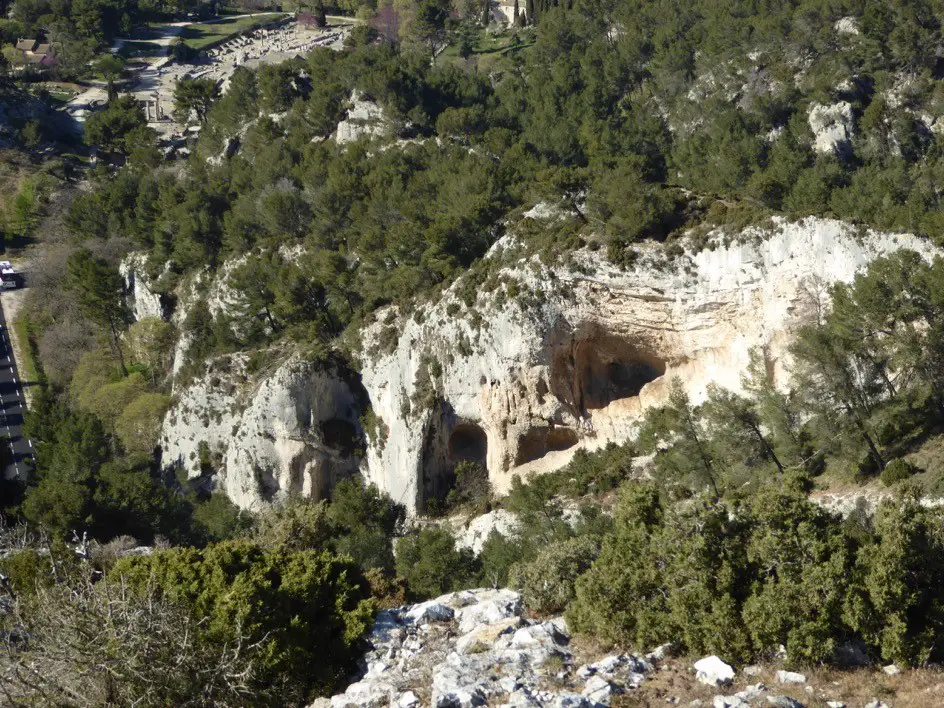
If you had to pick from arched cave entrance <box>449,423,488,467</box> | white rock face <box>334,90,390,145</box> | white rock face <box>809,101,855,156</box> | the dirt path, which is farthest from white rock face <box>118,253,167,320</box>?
white rock face <box>809,101,855,156</box>

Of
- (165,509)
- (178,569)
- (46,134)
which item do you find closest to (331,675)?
(178,569)

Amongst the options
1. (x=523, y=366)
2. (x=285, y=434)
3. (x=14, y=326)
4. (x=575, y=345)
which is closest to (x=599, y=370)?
(x=575, y=345)

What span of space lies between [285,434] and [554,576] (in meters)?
26.4

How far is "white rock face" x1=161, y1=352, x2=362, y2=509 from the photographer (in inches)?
1833

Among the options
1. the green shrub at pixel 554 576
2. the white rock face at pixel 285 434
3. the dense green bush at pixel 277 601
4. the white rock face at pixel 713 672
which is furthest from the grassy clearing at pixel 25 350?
the white rock face at pixel 713 672

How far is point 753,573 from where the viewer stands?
19.3 metres

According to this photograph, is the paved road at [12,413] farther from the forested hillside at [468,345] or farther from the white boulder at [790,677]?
the white boulder at [790,677]

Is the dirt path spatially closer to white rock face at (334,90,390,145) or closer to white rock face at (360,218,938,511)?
white rock face at (334,90,390,145)

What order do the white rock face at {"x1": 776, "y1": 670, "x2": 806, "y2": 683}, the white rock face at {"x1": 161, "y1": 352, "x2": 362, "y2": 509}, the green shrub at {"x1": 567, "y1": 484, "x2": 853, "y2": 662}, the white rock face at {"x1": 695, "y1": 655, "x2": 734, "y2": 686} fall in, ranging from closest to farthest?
the white rock face at {"x1": 776, "y1": 670, "x2": 806, "y2": 683}
the white rock face at {"x1": 695, "y1": 655, "x2": 734, "y2": 686}
the green shrub at {"x1": 567, "y1": 484, "x2": 853, "y2": 662}
the white rock face at {"x1": 161, "y1": 352, "x2": 362, "y2": 509}

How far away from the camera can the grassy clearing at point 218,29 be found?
120188 millimetres

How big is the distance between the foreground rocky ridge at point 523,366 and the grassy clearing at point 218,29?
81455 mm

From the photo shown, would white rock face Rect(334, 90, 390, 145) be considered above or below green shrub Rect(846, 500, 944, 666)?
above

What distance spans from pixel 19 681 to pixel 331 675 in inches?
254

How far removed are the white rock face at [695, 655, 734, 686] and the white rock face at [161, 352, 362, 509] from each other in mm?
31052
